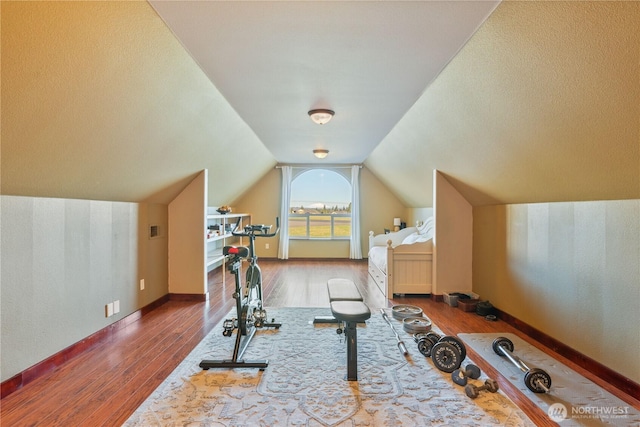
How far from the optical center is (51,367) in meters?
2.52

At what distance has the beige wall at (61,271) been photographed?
7.25 feet

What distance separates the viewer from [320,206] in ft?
27.1

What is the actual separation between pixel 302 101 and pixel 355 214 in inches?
192

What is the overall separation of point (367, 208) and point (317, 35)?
6.20 m

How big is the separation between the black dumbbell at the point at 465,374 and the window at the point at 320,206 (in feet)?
19.0

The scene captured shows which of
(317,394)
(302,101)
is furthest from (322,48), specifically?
(317,394)

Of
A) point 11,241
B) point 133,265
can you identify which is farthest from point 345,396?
point 133,265

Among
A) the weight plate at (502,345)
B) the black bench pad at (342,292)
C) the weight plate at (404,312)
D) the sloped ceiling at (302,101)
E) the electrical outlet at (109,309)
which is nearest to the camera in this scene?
the sloped ceiling at (302,101)

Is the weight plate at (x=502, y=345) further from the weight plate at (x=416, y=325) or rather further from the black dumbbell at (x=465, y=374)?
the weight plate at (x=416, y=325)

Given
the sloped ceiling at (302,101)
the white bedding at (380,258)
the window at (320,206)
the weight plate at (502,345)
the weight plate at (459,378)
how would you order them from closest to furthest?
the sloped ceiling at (302,101)
the weight plate at (459,378)
the weight plate at (502,345)
the white bedding at (380,258)
the window at (320,206)

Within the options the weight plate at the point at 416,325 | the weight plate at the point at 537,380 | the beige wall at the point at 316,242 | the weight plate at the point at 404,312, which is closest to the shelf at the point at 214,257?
the beige wall at the point at 316,242

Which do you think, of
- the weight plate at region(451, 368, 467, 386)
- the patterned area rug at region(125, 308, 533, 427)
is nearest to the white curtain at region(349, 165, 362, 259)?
the patterned area rug at region(125, 308, 533, 427)

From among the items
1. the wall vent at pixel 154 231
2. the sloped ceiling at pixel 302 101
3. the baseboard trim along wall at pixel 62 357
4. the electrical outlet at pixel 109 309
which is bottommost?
the baseboard trim along wall at pixel 62 357

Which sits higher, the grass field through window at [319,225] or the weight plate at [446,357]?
the grass field through window at [319,225]
